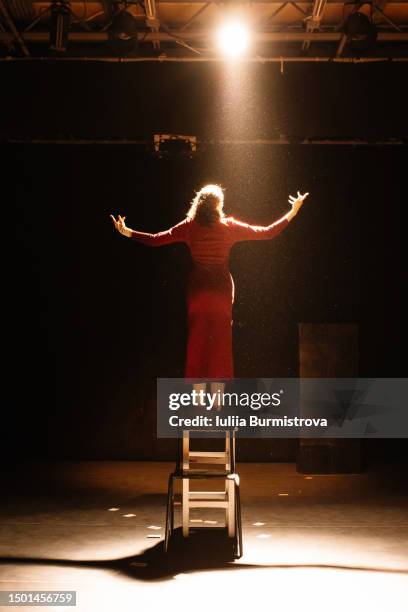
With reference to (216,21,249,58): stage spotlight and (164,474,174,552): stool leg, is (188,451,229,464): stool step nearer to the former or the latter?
(164,474,174,552): stool leg

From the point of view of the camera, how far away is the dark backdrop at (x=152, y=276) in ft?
21.8

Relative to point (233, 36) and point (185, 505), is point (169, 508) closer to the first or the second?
point (185, 505)

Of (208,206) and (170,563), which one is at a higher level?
(208,206)

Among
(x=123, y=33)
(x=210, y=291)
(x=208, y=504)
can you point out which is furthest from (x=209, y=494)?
(x=123, y=33)

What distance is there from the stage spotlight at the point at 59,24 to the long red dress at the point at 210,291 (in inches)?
96.0

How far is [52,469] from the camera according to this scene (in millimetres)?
6336

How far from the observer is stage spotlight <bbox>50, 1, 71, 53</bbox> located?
5.61 m

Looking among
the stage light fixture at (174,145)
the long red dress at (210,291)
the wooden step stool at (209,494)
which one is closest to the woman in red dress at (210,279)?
the long red dress at (210,291)

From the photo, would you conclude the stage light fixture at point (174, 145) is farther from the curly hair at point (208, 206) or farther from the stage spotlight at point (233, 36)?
the curly hair at point (208, 206)

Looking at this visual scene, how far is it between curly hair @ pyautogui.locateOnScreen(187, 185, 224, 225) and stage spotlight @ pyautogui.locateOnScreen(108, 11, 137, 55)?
231 centimetres

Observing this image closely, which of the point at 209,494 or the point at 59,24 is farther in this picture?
the point at 59,24

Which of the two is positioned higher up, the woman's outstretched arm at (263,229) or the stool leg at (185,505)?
the woman's outstretched arm at (263,229)
